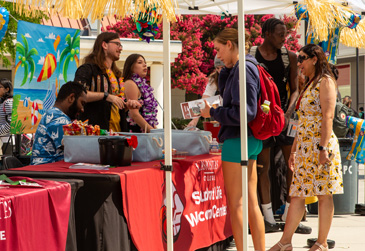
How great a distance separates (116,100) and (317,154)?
76.9 inches

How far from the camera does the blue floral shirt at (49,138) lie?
4.61 meters

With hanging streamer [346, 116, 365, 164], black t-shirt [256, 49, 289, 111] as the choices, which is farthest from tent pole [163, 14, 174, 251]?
hanging streamer [346, 116, 365, 164]

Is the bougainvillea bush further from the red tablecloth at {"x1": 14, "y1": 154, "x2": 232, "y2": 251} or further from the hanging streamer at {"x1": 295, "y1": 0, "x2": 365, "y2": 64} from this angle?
the red tablecloth at {"x1": 14, "y1": 154, "x2": 232, "y2": 251}

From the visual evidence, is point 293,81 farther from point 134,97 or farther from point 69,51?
point 69,51

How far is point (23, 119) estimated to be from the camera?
7223 millimetres

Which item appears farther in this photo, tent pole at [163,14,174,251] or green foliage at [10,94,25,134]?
green foliage at [10,94,25,134]

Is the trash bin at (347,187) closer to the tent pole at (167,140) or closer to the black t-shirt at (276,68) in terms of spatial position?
the black t-shirt at (276,68)

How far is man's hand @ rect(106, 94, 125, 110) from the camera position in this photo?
5398 millimetres

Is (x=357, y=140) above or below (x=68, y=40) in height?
below

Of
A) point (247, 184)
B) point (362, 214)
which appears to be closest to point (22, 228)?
point (247, 184)

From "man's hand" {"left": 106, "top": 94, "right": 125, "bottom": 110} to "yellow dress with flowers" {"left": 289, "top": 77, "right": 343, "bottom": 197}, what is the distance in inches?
67.5

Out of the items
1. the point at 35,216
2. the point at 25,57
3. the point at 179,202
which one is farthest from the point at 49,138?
the point at 25,57

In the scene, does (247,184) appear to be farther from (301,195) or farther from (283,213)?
(283,213)

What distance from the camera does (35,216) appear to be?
9.73ft
